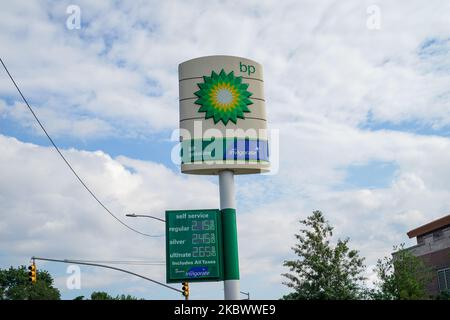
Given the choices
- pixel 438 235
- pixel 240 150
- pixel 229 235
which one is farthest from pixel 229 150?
pixel 438 235

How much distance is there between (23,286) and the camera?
139 meters

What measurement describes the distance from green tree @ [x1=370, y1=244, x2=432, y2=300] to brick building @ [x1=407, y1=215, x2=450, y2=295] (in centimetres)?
782

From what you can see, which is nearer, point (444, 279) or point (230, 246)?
point (230, 246)

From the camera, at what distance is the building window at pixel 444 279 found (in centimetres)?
6077

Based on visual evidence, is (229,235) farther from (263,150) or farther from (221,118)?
(221,118)

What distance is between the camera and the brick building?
61.5m

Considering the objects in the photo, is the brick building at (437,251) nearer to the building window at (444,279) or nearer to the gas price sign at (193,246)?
the building window at (444,279)

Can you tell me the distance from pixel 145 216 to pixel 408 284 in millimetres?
22148

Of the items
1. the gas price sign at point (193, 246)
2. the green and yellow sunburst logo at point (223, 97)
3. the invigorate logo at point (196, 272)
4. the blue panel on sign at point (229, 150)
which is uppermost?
the green and yellow sunburst logo at point (223, 97)

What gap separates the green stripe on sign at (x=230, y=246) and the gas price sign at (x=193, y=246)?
0.81ft

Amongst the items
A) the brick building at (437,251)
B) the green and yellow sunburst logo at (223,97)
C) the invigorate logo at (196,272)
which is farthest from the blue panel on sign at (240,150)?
the brick building at (437,251)

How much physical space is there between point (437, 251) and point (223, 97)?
4409 cm

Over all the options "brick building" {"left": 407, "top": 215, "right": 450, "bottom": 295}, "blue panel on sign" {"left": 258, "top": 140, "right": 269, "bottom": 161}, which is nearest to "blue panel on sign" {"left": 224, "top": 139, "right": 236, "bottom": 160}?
"blue panel on sign" {"left": 258, "top": 140, "right": 269, "bottom": 161}
